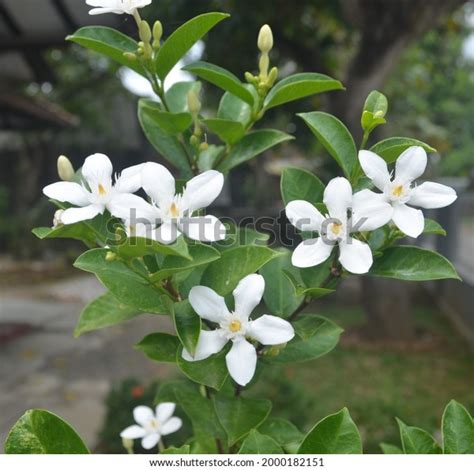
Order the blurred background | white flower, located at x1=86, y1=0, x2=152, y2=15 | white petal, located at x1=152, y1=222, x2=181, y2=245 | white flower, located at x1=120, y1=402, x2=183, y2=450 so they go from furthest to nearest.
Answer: the blurred background → white flower, located at x1=120, y1=402, x2=183, y2=450 → white flower, located at x1=86, y1=0, x2=152, y2=15 → white petal, located at x1=152, y1=222, x2=181, y2=245

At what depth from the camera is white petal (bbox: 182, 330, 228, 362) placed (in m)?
0.52

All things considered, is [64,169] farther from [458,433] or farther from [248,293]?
[458,433]

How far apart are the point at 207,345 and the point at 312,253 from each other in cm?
12

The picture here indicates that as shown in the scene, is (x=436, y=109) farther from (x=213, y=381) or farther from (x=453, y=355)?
(x=213, y=381)

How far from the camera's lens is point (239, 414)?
63cm

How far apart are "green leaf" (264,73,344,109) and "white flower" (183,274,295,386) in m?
0.23

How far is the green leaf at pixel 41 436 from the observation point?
486mm

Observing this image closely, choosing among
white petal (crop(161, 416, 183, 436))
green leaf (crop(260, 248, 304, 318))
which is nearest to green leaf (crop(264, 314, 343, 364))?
green leaf (crop(260, 248, 304, 318))

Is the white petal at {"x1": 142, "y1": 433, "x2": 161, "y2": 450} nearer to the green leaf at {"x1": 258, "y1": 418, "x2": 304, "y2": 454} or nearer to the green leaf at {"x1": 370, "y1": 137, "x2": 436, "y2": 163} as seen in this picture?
the green leaf at {"x1": 258, "y1": 418, "x2": 304, "y2": 454}

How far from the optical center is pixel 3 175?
921 cm

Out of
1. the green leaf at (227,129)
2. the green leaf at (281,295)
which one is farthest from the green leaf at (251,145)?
the green leaf at (281,295)

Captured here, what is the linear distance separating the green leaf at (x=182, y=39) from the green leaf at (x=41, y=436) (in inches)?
14.5

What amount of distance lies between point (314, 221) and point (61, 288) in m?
6.11

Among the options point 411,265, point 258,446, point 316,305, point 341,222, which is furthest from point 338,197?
point 316,305
